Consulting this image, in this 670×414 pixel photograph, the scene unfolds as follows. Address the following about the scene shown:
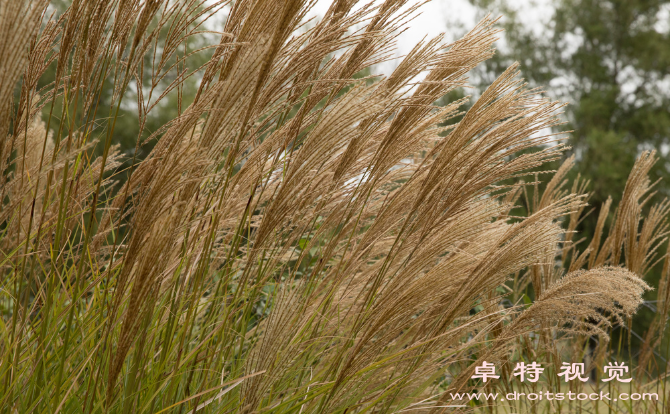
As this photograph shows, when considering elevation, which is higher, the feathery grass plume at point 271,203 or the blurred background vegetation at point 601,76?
the blurred background vegetation at point 601,76

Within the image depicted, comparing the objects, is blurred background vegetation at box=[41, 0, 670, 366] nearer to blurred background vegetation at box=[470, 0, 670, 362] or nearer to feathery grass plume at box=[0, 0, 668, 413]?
blurred background vegetation at box=[470, 0, 670, 362]

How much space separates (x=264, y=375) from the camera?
119cm

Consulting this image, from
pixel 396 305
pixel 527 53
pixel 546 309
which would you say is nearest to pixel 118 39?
pixel 396 305

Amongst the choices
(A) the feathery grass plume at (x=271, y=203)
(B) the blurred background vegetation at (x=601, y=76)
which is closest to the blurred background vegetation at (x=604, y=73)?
(B) the blurred background vegetation at (x=601, y=76)

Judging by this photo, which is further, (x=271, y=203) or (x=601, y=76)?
(x=601, y=76)

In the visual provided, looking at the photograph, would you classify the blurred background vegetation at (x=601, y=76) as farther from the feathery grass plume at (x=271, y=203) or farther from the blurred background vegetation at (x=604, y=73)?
the feathery grass plume at (x=271, y=203)

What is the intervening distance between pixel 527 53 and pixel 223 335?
61.9 feet

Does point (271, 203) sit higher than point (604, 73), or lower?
lower

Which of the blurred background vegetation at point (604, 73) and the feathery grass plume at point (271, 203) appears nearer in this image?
the feathery grass plume at point (271, 203)

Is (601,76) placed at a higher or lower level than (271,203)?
higher

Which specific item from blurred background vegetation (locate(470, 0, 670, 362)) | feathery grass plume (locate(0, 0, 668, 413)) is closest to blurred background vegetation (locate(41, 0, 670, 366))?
blurred background vegetation (locate(470, 0, 670, 362))

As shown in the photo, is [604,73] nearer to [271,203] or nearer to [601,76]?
[601,76]

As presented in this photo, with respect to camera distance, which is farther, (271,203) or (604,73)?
(604,73)

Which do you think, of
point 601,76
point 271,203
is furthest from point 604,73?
point 271,203
